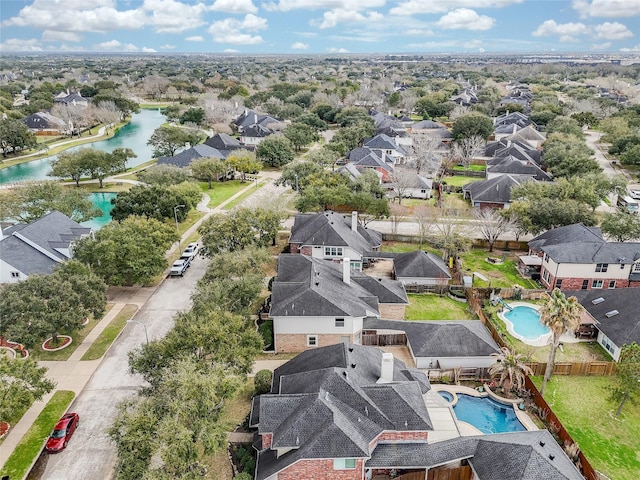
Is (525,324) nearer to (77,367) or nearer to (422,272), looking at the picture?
(422,272)

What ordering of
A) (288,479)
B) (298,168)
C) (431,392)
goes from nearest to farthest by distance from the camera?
(288,479)
(431,392)
(298,168)

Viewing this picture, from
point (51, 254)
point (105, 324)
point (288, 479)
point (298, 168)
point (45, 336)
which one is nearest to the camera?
point (288, 479)

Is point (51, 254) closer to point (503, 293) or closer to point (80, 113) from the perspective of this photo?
point (503, 293)

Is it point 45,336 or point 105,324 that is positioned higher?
point 45,336

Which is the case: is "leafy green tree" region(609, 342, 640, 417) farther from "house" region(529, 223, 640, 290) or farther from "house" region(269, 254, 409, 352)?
"house" region(269, 254, 409, 352)

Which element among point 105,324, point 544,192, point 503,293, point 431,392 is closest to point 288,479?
point 431,392

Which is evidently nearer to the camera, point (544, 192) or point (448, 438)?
point (448, 438)
